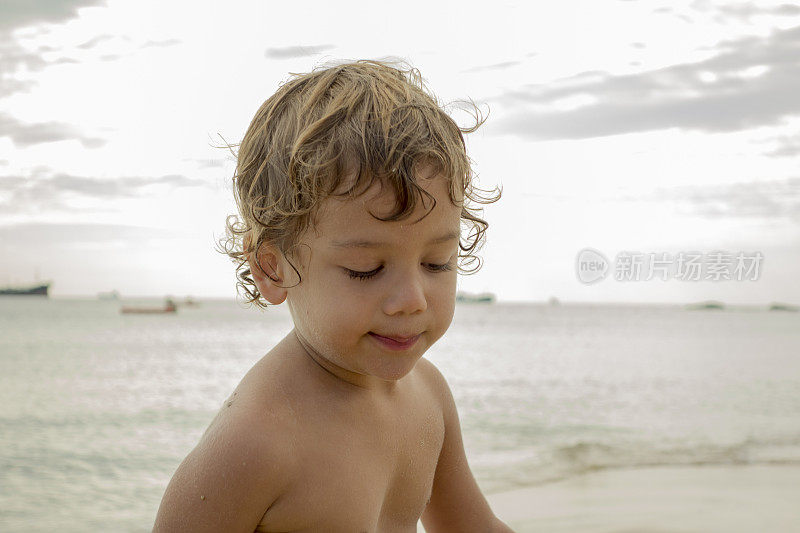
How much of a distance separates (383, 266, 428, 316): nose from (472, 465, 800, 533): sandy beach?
8.91 feet

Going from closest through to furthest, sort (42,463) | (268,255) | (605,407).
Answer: (268,255) → (42,463) → (605,407)

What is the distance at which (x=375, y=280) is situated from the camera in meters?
1.22

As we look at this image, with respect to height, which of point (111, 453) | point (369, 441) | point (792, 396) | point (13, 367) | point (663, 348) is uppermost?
point (369, 441)

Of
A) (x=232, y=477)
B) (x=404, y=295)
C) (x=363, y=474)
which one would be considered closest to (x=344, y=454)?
(x=363, y=474)

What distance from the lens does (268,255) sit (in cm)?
136

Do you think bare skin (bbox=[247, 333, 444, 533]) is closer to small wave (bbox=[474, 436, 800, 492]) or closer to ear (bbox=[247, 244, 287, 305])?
ear (bbox=[247, 244, 287, 305])

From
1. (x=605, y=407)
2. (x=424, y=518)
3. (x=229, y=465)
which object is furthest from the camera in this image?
(x=605, y=407)

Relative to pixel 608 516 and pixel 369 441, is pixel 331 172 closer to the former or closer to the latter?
pixel 369 441

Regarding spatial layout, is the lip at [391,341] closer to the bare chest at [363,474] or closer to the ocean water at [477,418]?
the bare chest at [363,474]

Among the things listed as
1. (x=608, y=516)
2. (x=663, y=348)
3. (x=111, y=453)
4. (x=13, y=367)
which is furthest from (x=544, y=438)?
(x=663, y=348)

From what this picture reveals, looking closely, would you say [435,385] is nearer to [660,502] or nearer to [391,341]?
[391,341]

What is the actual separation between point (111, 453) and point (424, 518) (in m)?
5.01

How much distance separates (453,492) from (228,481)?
2.24 ft

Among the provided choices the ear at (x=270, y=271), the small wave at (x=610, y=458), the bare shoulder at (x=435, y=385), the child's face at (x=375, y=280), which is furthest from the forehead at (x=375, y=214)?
the small wave at (x=610, y=458)
